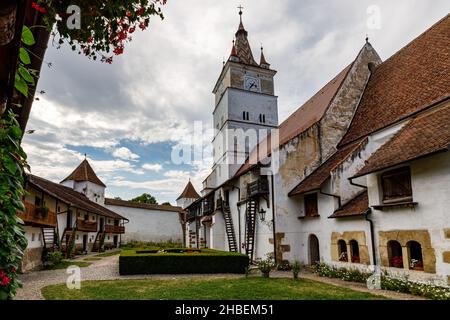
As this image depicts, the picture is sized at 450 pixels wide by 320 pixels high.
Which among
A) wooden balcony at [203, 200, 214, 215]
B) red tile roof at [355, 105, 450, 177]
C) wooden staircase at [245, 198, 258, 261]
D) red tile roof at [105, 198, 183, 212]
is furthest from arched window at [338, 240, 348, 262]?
red tile roof at [105, 198, 183, 212]

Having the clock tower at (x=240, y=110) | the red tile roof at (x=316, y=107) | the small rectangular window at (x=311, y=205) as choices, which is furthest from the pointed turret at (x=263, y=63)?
the small rectangular window at (x=311, y=205)

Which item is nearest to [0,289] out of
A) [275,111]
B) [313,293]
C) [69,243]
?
[313,293]

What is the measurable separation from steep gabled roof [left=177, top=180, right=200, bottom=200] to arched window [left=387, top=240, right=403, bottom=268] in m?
48.3

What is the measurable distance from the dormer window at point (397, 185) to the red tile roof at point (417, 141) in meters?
0.65

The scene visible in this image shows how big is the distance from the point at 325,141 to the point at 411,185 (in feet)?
Result: 24.1

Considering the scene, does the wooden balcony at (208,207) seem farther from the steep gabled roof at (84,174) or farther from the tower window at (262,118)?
the steep gabled roof at (84,174)

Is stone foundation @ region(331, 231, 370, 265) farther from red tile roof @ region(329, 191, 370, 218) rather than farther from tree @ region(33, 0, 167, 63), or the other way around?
tree @ region(33, 0, 167, 63)

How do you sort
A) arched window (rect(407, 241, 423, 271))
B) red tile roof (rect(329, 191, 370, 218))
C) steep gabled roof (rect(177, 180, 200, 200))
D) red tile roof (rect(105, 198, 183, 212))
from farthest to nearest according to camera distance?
steep gabled roof (rect(177, 180, 200, 200))
red tile roof (rect(105, 198, 183, 212))
red tile roof (rect(329, 191, 370, 218))
arched window (rect(407, 241, 423, 271))

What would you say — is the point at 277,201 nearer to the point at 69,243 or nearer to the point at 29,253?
the point at 29,253

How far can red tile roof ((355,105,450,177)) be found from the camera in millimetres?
9195

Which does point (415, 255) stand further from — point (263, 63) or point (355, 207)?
point (263, 63)

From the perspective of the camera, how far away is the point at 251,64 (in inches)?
1420

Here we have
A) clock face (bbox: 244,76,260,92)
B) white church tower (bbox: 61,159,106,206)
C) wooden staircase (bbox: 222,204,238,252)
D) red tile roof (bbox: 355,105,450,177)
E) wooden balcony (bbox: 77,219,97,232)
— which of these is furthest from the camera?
white church tower (bbox: 61,159,106,206)
